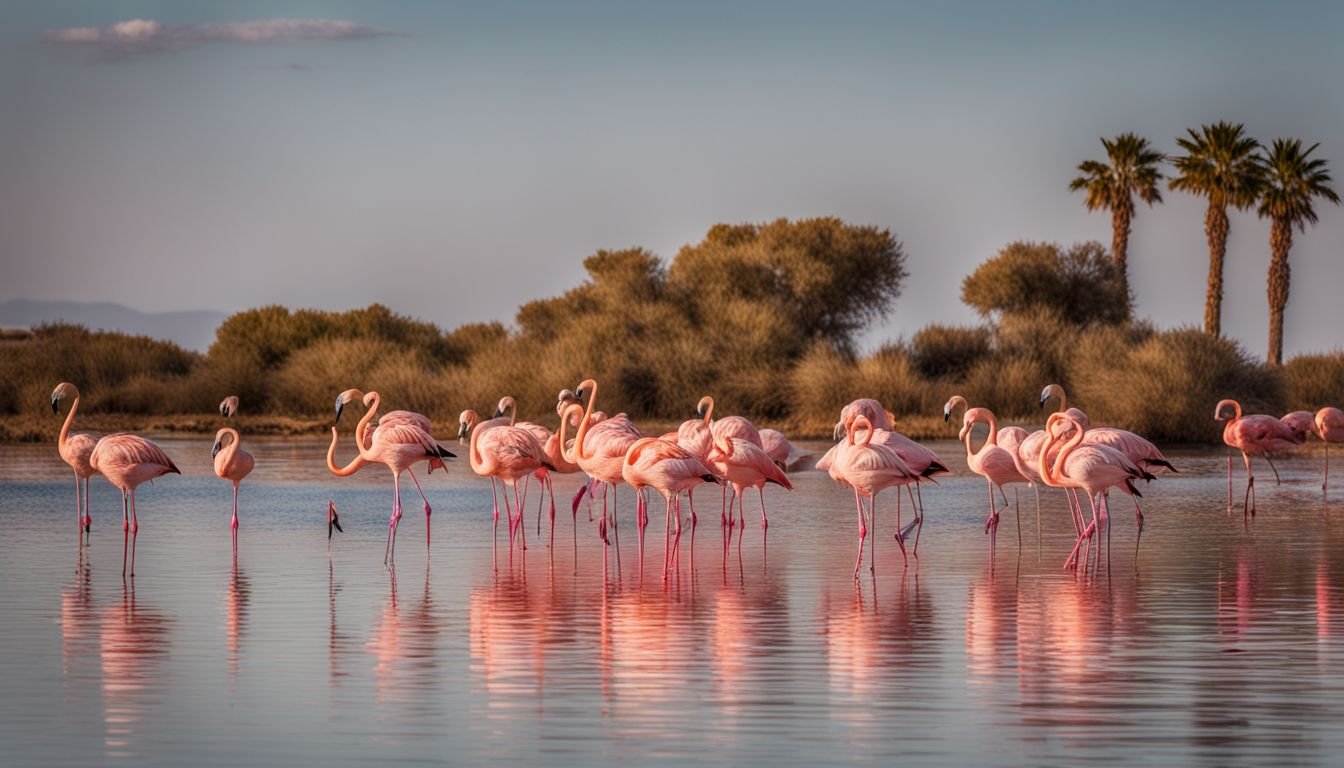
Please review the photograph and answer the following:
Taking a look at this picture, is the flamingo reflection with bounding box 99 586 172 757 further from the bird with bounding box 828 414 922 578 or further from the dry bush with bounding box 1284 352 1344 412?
the dry bush with bounding box 1284 352 1344 412

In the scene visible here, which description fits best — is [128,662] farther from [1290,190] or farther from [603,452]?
[1290,190]

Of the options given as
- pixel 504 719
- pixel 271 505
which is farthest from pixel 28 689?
pixel 271 505

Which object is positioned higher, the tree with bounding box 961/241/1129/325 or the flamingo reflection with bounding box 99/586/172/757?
the tree with bounding box 961/241/1129/325

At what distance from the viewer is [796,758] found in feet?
22.3

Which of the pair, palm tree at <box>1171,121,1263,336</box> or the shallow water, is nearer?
the shallow water

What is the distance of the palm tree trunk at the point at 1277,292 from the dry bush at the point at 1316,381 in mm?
3429

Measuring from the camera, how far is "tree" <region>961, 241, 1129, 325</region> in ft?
153

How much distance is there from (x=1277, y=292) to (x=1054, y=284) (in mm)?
6278

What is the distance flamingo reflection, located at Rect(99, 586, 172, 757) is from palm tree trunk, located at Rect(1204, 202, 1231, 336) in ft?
129

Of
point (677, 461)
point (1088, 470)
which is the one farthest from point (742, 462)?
point (1088, 470)

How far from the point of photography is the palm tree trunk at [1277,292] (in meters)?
47.7

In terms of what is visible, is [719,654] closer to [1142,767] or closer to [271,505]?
[1142,767]

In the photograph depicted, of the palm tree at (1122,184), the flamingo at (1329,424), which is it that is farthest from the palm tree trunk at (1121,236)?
the flamingo at (1329,424)

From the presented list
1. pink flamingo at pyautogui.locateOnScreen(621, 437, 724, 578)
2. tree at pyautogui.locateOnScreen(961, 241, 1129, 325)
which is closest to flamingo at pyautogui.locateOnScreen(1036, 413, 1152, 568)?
pink flamingo at pyautogui.locateOnScreen(621, 437, 724, 578)
